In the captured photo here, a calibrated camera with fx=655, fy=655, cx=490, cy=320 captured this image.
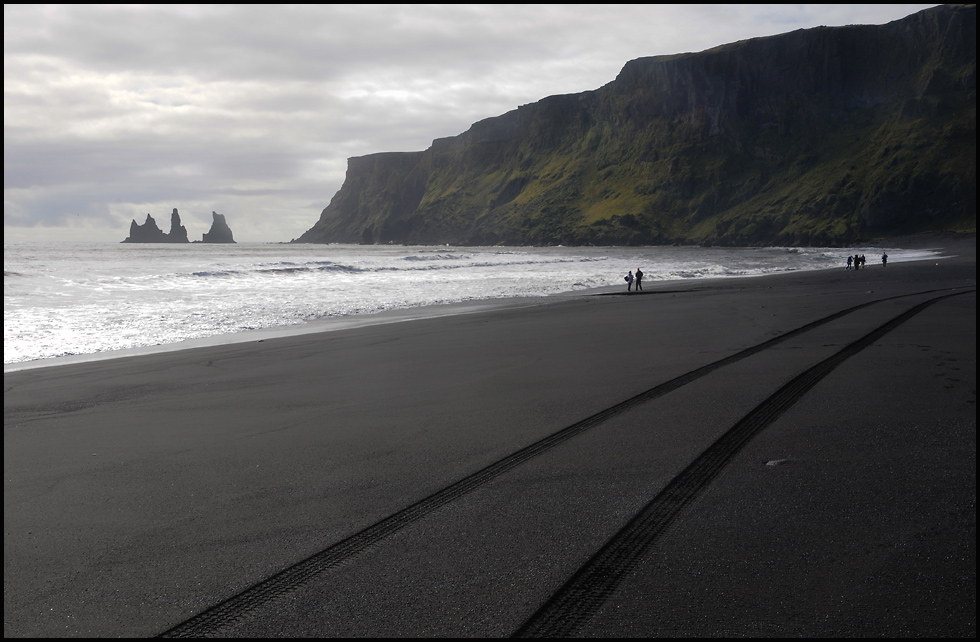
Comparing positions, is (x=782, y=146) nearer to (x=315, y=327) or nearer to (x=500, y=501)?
(x=315, y=327)

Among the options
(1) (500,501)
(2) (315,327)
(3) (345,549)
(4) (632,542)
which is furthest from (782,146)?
(3) (345,549)

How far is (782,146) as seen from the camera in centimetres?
15975

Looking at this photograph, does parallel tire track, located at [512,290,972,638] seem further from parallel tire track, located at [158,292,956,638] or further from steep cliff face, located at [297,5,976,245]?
steep cliff face, located at [297,5,976,245]

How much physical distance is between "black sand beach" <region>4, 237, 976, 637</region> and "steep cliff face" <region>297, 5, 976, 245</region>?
134434mm

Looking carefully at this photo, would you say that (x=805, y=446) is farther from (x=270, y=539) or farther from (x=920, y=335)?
(x=920, y=335)

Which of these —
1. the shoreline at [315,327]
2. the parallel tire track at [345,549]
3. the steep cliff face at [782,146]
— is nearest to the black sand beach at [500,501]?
the parallel tire track at [345,549]

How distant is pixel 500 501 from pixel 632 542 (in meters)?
0.98

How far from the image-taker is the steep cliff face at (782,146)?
435ft

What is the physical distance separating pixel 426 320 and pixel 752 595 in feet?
46.3

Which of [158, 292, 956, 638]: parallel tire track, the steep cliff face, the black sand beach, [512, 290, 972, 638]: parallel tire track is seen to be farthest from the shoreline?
the steep cliff face

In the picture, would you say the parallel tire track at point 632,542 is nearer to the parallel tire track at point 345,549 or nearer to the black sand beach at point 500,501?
the black sand beach at point 500,501

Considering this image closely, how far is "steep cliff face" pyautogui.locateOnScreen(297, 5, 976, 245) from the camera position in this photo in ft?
435

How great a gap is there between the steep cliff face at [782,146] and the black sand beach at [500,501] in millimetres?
134434

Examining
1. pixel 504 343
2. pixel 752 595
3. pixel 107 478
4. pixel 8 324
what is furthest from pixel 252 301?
pixel 752 595
